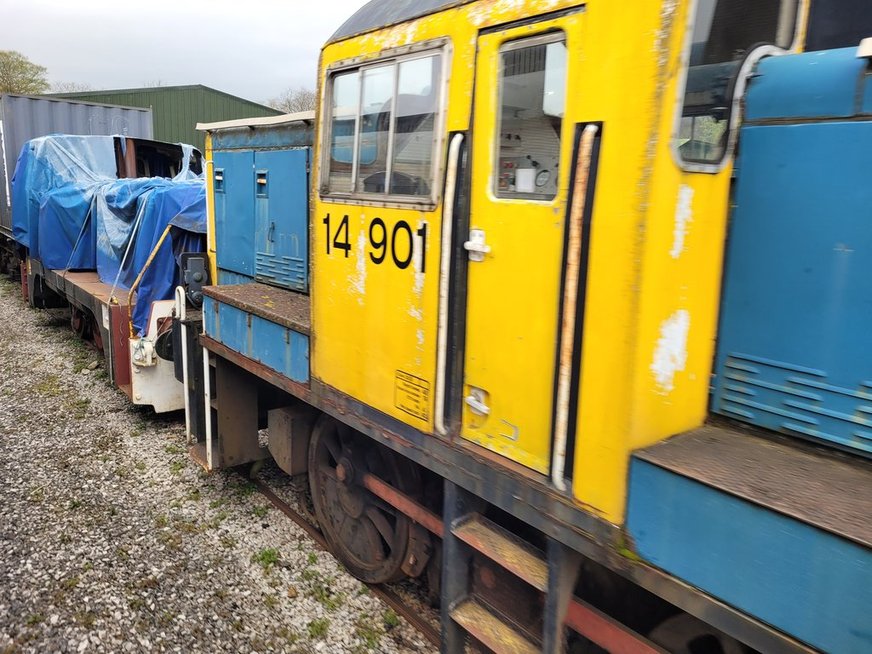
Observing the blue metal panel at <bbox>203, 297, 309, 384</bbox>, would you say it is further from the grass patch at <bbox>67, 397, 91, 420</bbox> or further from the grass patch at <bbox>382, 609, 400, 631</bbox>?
the grass patch at <bbox>67, 397, 91, 420</bbox>

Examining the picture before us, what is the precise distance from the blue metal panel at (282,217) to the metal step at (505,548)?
2.44 m

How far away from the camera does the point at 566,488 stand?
2188 mm

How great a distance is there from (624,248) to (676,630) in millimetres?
1406

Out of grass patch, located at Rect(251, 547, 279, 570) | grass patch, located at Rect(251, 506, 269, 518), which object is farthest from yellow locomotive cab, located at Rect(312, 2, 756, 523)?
grass patch, located at Rect(251, 506, 269, 518)

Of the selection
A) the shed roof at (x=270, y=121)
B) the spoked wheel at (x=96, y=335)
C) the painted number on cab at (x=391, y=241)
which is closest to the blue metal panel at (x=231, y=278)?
the shed roof at (x=270, y=121)

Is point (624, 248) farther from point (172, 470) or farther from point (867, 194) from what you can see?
point (172, 470)

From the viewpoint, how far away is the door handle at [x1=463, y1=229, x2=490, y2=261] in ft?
8.00

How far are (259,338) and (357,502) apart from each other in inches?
46.8

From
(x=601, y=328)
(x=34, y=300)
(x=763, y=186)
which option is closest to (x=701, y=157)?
(x=763, y=186)

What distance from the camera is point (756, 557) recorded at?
1.68 metres

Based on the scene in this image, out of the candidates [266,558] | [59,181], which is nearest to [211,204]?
[266,558]

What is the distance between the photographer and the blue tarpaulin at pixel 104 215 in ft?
22.5

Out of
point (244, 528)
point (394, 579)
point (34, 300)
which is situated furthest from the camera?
point (34, 300)

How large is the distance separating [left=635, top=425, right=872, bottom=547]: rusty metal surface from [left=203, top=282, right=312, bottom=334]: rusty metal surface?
2167 mm
